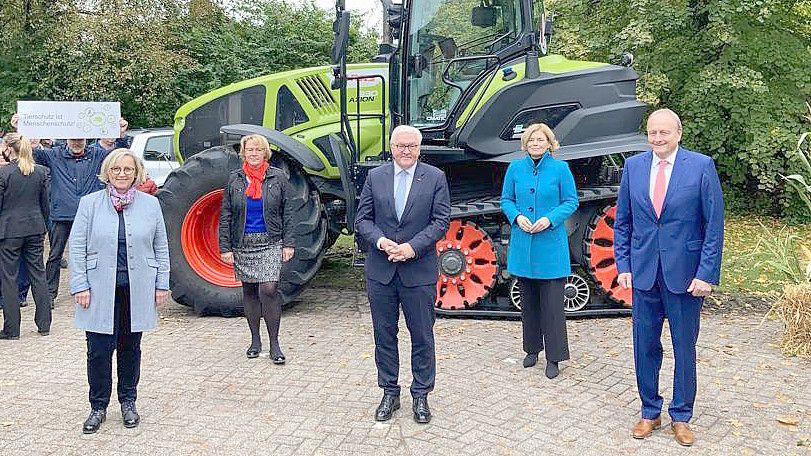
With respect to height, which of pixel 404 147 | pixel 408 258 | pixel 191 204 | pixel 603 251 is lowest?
pixel 603 251

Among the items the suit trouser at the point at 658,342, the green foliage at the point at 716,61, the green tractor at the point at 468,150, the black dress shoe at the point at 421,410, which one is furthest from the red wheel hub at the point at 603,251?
the green foliage at the point at 716,61

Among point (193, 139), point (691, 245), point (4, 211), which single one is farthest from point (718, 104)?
point (4, 211)

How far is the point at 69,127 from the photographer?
25.8ft

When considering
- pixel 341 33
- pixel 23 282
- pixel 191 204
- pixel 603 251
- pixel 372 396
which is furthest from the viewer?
pixel 23 282

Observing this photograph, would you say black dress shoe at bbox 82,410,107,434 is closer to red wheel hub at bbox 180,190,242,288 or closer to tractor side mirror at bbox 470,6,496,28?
red wheel hub at bbox 180,190,242,288

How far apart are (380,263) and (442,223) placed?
16.5 inches

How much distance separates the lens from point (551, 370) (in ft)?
18.3

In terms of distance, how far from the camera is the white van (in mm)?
12531

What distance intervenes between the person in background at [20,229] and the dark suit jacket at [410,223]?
3373 millimetres

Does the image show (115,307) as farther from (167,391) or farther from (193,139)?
(193,139)

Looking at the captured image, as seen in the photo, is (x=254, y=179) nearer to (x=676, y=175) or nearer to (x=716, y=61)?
(x=676, y=175)

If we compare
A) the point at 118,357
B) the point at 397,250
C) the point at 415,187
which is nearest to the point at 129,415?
the point at 118,357

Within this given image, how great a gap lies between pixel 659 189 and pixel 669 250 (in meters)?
0.33

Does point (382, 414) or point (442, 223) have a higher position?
point (442, 223)
